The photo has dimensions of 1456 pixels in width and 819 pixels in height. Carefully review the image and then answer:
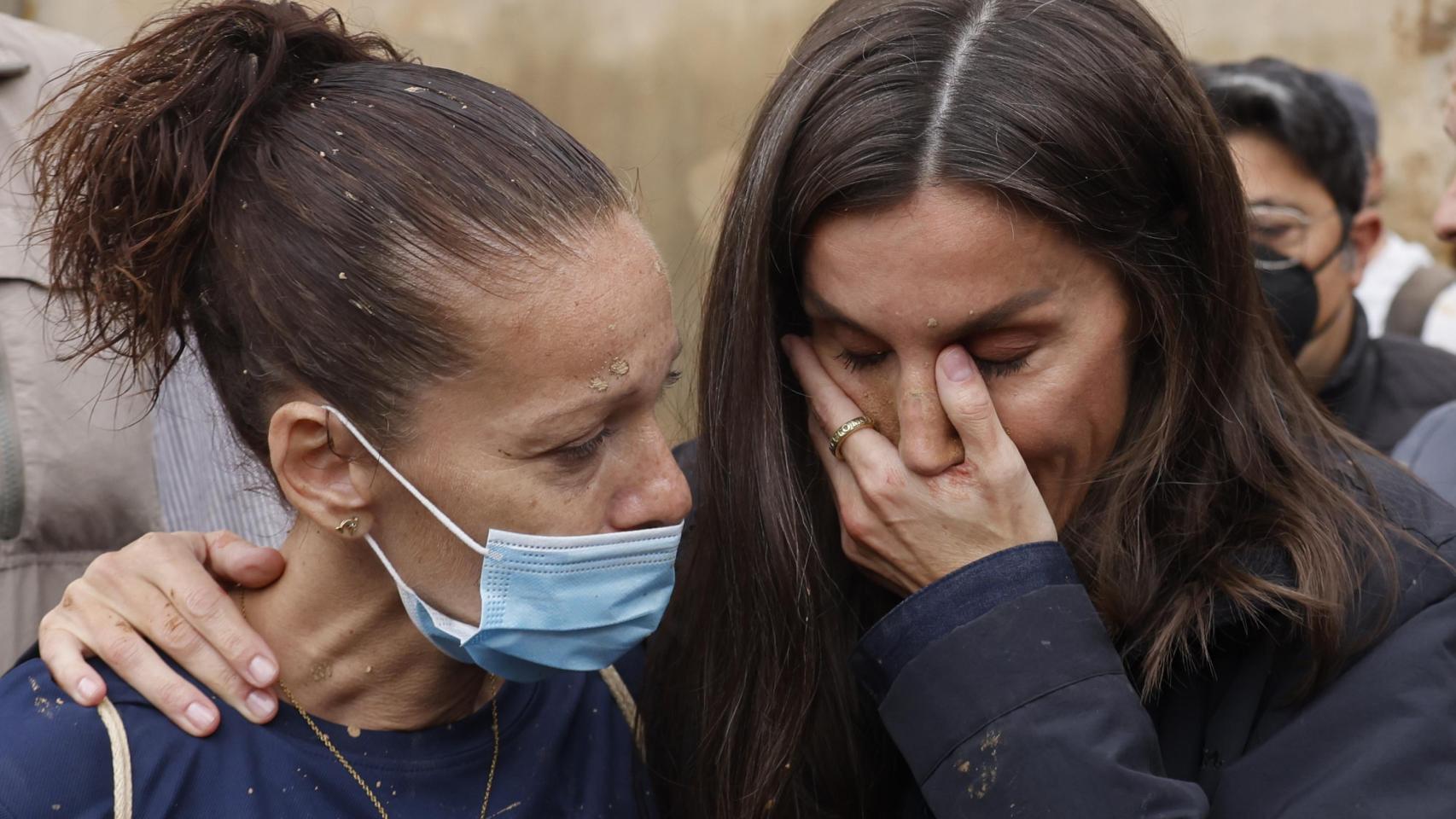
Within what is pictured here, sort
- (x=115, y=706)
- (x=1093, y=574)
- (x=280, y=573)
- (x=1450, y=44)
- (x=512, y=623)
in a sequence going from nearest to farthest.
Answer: (x=115, y=706)
(x=512, y=623)
(x=280, y=573)
(x=1093, y=574)
(x=1450, y=44)

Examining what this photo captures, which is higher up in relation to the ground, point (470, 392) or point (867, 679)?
point (470, 392)

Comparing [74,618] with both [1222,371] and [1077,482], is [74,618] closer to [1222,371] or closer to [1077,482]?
[1077,482]

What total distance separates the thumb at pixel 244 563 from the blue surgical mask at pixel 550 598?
20cm

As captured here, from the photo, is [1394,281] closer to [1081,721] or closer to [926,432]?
[926,432]

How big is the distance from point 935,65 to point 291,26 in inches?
38.1

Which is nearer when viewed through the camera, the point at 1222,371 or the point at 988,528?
the point at 988,528

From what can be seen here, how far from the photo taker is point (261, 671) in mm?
1857

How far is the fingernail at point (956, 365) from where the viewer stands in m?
2.03

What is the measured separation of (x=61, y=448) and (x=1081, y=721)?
1.82 metres

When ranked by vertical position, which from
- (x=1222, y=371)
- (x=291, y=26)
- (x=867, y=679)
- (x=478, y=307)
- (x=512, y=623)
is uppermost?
(x=291, y=26)

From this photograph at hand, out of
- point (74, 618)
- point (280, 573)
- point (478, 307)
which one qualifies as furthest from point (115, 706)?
point (478, 307)

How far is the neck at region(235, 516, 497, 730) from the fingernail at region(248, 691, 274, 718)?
5cm

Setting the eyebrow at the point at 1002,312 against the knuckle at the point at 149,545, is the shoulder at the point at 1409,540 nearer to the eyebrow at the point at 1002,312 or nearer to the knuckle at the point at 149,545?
the eyebrow at the point at 1002,312

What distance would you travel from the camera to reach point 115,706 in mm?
1776
